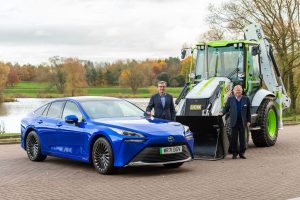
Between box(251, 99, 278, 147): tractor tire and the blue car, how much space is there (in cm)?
517

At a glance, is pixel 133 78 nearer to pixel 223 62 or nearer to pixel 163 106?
pixel 223 62

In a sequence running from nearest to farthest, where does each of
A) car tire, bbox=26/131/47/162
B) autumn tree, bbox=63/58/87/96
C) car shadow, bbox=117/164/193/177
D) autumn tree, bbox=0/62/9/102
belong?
car shadow, bbox=117/164/193/177
car tire, bbox=26/131/47/162
autumn tree, bbox=0/62/9/102
autumn tree, bbox=63/58/87/96

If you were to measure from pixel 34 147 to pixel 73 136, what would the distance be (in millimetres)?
1907

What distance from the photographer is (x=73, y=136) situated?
11.8 meters

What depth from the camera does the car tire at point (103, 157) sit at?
1080 cm

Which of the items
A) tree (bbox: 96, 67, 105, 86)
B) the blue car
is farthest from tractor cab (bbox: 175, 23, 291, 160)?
tree (bbox: 96, 67, 105, 86)

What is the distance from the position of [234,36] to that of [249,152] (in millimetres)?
26527

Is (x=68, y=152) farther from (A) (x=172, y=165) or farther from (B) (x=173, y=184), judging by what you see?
(B) (x=173, y=184)

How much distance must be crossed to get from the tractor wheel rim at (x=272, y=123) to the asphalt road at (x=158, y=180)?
3.33 meters

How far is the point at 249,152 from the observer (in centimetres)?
1510

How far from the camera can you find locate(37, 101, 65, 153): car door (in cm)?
1251

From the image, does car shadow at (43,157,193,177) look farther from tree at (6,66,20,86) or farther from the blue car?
tree at (6,66,20,86)

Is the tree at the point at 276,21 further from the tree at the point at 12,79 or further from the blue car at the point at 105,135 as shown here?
the tree at the point at 12,79

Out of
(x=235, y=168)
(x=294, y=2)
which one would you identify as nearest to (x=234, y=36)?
(x=294, y=2)
